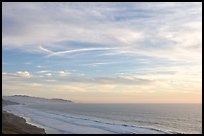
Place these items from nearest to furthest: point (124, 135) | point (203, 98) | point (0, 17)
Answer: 1. point (203, 98)
2. point (0, 17)
3. point (124, 135)

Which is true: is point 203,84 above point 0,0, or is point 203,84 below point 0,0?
below

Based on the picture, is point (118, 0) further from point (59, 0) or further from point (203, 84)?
point (203, 84)

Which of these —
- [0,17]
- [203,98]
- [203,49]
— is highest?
[0,17]

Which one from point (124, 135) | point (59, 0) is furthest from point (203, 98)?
point (124, 135)

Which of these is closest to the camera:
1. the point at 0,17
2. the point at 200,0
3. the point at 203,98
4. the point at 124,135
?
the point at 203,98

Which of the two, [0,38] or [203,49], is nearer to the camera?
[203,49]

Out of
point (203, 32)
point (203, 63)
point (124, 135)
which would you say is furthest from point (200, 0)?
point (124, 135)

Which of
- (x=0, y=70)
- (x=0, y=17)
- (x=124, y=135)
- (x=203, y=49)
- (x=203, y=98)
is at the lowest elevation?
(x=124, y=135)

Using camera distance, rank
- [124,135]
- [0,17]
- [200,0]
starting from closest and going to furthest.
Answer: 1. [200,0]
2. [0,17]
3. [124,135]

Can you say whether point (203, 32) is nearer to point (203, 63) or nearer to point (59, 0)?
Answer: point (203, 63)
